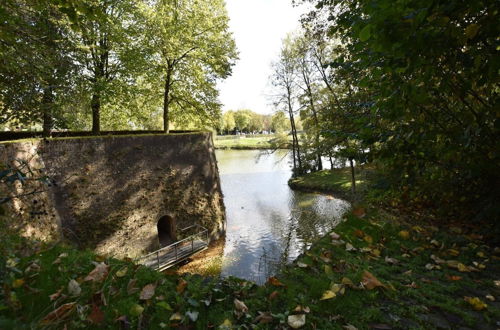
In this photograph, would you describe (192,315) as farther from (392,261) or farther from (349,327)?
(392,261)

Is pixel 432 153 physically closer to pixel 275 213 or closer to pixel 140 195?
pixel 140 195

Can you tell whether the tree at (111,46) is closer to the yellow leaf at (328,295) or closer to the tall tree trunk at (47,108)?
the tall tree trunk at (47,108)

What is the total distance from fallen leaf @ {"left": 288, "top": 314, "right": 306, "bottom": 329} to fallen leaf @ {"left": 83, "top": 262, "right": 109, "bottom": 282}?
7.04 ft

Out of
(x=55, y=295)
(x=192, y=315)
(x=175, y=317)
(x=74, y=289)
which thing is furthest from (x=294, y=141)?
(x=55, y=295)

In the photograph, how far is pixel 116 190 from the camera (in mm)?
11047

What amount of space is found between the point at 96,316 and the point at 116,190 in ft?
31.6

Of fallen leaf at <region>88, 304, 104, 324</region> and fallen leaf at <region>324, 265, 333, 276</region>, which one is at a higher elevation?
fallen leaf at <region>88, 304, 104, 324</region>

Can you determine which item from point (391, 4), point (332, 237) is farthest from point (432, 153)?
point (391, 4)

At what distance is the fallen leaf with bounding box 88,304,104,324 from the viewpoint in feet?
7.72

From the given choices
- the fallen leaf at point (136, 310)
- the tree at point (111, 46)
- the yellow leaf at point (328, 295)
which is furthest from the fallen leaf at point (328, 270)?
the tree at point (111, 46)

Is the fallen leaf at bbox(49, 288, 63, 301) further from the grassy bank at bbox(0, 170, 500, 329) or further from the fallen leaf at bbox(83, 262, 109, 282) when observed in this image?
the fallen leaf at bbox(83, 262, 109, 282)

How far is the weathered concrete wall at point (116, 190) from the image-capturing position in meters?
8.80

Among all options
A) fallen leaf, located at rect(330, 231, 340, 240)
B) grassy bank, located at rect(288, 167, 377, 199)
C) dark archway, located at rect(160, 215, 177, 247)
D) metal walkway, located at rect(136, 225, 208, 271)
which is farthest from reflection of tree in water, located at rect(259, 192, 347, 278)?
dark archway, located at rect(160, 215, 177, 247)

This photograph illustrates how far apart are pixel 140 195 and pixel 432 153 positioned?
429 inches
